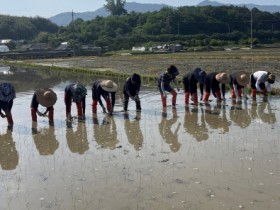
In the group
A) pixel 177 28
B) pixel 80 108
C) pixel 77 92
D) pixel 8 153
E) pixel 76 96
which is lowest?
pixel 8 153

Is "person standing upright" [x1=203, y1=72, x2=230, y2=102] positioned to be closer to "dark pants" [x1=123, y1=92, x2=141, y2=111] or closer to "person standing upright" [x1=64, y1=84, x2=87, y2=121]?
"dark pants" [x1=123, y1=92, x2=141, y2=111]

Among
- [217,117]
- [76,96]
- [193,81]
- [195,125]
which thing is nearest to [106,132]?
[76,96]

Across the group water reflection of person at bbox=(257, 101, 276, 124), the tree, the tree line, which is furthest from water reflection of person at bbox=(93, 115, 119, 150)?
the tree

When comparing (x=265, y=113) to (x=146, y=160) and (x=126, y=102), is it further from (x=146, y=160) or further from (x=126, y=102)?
(x=146, y=160)

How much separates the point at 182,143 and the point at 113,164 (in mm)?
1954

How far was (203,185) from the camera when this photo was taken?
6496 millimetres

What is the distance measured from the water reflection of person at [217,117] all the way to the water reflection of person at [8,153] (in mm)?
4698

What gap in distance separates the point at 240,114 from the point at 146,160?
486 cm

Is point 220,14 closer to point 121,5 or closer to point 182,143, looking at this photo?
point 121,5

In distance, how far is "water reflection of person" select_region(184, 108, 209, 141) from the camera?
972 centimetres

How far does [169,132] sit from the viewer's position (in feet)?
33.7

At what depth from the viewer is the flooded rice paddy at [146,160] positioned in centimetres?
612

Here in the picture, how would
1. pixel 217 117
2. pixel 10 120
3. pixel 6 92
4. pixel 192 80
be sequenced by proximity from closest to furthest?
1. pixel 6 92
2. pixel 10 120
3. pixel 217 117
4. pixel 192 80

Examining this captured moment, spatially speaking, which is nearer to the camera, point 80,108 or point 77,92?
point 77,92
